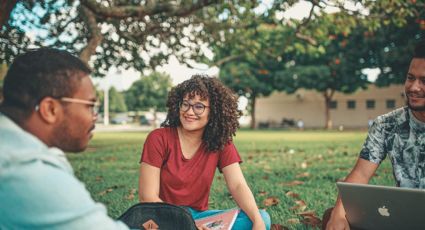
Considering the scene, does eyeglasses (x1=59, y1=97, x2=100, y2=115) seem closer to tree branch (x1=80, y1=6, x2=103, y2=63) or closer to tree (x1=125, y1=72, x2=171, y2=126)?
tree branch (x1=80, y1=6, x2=103, y2=63)

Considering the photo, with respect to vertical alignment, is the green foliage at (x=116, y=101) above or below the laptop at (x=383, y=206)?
above

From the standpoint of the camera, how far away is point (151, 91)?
74.8 metres

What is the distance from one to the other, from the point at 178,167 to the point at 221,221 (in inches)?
24.6

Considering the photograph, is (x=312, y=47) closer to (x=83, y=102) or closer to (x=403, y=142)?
(x=403, y=142)

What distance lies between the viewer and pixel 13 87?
1779 mm

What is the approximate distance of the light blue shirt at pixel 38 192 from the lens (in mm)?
1521

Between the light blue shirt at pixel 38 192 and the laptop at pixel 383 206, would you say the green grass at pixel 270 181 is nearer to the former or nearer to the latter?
the laptop at pixel 383 206

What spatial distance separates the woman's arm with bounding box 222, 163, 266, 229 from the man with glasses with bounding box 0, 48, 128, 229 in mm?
1678

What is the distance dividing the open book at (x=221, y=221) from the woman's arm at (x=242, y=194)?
142 millimetres

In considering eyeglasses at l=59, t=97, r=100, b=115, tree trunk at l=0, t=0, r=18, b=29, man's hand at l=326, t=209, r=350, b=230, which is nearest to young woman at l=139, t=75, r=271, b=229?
man's hand at l=326, t=209, r=350, b=230

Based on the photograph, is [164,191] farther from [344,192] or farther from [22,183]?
[22,183]

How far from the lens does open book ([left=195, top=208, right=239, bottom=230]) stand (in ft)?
9.99

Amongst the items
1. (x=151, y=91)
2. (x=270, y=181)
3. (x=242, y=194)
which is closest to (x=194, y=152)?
(x=242, y=194)

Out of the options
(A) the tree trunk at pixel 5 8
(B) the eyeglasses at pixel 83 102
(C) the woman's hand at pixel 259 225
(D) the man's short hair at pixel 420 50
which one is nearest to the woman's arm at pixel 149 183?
(C) the woman's hand at pixel 259 225
